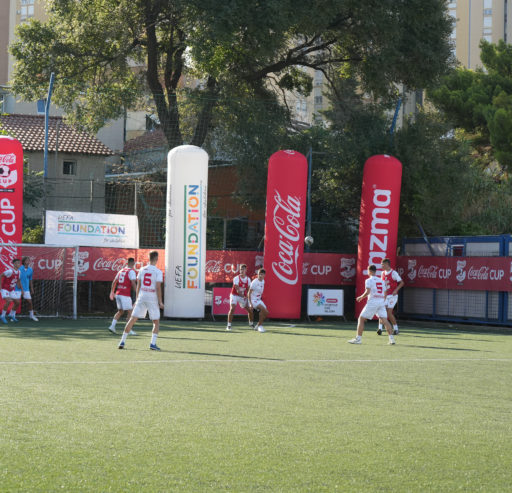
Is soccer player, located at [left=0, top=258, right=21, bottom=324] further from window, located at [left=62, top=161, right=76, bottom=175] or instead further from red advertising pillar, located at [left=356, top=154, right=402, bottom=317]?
window, located at [left=62, top=161, right=76, bottom=175]

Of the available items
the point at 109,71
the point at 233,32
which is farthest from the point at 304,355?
the point at 109,71

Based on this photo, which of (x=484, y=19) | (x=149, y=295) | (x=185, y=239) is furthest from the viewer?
(x=484, y=19)

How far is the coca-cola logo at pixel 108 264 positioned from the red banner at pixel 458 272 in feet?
32.5

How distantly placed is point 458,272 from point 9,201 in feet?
47.6

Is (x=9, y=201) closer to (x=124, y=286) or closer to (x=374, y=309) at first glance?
(x=124, y=286)

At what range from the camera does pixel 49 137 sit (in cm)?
4469

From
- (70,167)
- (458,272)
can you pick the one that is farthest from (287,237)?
(70,167)

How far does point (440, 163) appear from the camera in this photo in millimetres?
31547

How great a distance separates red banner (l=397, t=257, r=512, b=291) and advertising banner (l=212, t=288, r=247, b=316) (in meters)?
6.39

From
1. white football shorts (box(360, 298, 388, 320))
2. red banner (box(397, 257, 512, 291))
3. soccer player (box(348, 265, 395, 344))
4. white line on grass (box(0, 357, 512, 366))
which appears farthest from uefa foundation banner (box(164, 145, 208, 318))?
white line on grass (box(0, 357, 512, 366))

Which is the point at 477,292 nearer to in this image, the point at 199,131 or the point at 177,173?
the point at 177,173

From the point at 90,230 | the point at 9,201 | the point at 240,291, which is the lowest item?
the point at 240,291

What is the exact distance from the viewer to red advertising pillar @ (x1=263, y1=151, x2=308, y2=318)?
84.8ft

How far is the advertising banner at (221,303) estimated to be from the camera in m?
26.1
